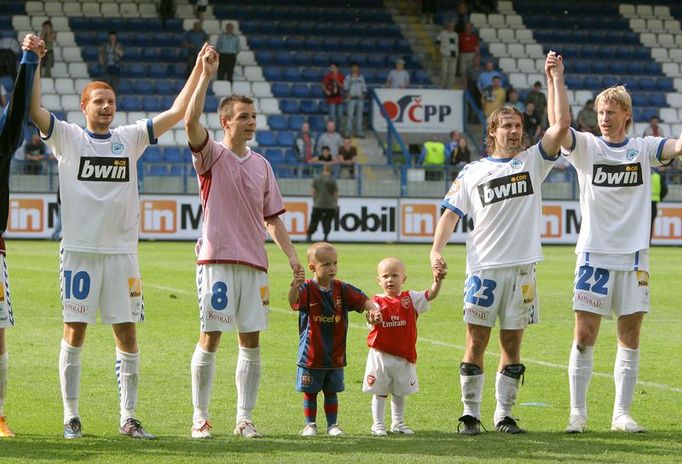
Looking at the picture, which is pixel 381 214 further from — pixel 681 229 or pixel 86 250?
pixel 86 250

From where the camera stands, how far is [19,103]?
24.8 feet

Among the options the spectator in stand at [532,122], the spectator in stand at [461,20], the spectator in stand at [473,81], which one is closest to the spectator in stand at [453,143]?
the spectator in stand at [532,122]

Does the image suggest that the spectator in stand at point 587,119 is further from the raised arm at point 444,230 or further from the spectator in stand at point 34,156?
the raised arm at point 444,230

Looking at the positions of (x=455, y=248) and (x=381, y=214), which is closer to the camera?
(x=455, y=248)

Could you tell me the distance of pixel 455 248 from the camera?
93.3ft

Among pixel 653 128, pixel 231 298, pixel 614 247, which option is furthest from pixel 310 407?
pixel 653 128

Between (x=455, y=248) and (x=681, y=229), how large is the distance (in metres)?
6.03

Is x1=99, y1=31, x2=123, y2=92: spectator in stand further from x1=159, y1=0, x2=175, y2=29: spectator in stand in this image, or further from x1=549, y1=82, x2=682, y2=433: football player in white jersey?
x1=549, y1=82, x2=682, y2=433: football player in white jersey

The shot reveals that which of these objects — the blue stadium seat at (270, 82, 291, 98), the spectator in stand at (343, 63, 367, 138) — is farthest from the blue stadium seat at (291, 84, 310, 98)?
the spectator in stand at (343, 63, 367, 138)

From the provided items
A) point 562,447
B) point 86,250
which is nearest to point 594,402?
point 562,447

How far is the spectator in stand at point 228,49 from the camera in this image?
34.6 meters

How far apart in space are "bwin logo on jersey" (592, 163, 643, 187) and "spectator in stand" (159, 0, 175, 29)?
30.1m

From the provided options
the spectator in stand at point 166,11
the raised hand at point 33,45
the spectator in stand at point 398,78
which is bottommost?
the raised hand at point 33,45

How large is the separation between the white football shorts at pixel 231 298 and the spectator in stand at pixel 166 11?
30118 mm
